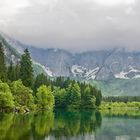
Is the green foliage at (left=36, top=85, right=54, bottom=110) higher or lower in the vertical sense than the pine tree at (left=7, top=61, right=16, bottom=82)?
lower

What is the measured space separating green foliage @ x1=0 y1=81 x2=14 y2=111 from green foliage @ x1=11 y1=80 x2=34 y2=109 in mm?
10563

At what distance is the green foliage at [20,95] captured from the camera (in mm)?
147625

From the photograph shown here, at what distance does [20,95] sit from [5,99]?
22222 millimetres

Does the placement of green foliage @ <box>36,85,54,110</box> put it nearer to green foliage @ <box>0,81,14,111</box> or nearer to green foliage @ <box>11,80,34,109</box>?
green foliage @ <box>11,80,34,109</box>

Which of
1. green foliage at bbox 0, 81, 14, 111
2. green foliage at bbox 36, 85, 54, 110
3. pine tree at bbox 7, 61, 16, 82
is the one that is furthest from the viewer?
pine tree at bbox 7, 61, 16, 82

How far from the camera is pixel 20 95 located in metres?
150

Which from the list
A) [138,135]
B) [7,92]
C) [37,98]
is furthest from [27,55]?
[138,135]

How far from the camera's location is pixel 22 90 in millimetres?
151125

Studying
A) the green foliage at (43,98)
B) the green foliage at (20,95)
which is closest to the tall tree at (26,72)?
the green foliage at (43,98)

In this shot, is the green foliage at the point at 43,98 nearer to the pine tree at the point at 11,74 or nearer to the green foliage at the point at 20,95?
the pine tree at the point at 11,74

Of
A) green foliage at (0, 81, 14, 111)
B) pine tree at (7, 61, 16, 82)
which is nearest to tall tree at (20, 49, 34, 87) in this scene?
pine tree at (7, 61, 16, 82)

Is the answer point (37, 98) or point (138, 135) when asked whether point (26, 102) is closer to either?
point (37, 98)

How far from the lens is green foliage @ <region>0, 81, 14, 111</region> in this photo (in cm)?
12800

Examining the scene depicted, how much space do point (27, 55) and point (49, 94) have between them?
834 inches
